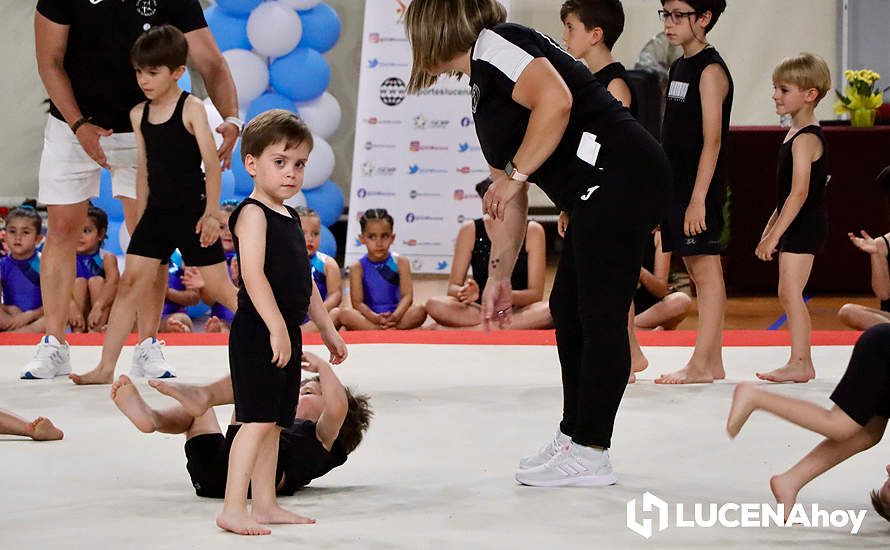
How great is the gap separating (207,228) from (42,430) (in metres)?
0.95

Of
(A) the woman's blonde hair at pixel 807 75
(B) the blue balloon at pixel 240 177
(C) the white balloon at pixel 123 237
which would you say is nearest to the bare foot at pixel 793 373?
(A) the woman's blonde hair at pixel 807 75

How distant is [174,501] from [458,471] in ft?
2.19

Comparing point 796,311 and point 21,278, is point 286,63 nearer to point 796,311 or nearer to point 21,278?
point 21,278

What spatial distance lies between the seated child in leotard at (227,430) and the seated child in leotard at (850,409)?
0.87 metres

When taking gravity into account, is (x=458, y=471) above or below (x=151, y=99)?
below

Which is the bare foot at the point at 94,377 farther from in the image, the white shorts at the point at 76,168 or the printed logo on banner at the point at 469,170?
the printed logo on banner at the point at 469,170

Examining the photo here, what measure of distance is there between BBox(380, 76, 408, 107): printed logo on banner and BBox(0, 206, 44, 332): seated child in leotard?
289cm

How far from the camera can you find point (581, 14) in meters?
3.75

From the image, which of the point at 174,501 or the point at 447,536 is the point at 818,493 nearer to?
the point at 447,536

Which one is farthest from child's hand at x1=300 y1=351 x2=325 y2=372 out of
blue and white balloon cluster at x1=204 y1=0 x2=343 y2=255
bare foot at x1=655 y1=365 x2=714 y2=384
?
blue and white balloon cluster at x1=204 y1=0 x2=343 y2=255

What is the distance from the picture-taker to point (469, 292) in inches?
221

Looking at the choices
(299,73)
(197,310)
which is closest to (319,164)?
(299,73)

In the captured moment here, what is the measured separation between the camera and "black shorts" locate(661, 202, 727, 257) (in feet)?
12.9

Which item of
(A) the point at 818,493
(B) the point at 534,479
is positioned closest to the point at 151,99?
(B) the point at 534,479
